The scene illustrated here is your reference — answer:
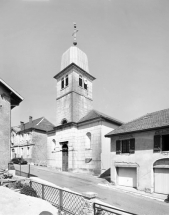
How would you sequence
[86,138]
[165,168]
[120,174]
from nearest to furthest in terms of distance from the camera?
[165,168] < [120,174] < [86,138]

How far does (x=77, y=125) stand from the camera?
26469 mm

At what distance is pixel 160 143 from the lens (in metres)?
14.0

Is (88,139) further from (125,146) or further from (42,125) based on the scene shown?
(42,125)

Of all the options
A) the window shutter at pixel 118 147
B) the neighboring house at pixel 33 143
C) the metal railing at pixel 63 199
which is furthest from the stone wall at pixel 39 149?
the metal railing at pixel 63 199

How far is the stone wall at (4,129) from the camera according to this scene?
47.8 feet

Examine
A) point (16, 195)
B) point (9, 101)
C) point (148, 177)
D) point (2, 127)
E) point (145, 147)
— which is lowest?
point (148, 177)

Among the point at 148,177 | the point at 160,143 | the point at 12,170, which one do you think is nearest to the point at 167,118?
the point at 160,143

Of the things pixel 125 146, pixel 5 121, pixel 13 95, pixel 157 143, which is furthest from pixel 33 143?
pixel 157 143

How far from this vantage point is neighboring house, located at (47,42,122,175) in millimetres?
23139

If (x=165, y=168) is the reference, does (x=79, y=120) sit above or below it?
above

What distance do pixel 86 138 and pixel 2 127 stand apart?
1291cm

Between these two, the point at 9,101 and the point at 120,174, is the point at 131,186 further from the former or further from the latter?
the point at 9,101

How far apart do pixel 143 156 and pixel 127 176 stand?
9.69 feet

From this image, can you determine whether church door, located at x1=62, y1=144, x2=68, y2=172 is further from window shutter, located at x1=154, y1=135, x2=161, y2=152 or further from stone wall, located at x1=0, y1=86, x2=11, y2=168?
window shutter, located at x1=154, y1=135, x2=161, y2=152
